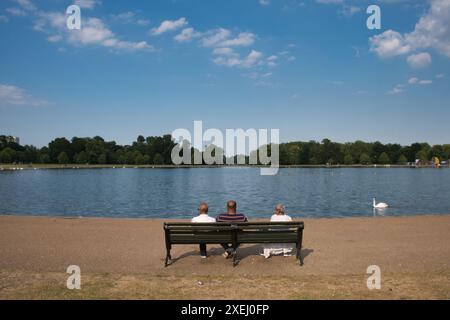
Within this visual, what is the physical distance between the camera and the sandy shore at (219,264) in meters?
7.61

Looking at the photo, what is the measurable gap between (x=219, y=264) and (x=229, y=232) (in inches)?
31.7

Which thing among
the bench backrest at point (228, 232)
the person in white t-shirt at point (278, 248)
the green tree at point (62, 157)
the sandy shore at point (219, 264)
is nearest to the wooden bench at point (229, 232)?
the bench backrest at point (228, 232)

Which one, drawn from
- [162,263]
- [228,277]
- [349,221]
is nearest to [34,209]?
[349,221]

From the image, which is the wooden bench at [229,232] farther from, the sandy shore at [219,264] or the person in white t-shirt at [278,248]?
the person in white t-shirt at [278,248]

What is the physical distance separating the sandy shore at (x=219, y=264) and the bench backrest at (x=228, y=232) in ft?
1.96

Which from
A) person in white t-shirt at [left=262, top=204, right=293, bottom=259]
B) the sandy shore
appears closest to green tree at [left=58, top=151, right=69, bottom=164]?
the sandy shore

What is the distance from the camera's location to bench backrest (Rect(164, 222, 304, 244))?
999cm

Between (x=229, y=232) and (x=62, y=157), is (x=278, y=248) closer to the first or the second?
(x=229, y=232)

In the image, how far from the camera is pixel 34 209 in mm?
34594

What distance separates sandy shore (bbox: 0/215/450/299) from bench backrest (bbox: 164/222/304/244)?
1.96 feet

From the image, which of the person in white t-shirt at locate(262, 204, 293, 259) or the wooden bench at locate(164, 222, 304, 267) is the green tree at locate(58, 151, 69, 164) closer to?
the person in white t-shirt at locate(262, 204, 293, 259)
